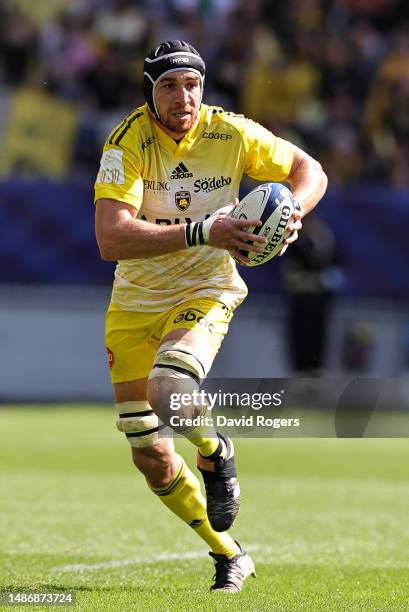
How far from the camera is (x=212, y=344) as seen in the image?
641 cm

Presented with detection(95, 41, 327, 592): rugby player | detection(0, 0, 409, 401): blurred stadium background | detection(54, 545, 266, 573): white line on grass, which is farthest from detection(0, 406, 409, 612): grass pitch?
detection(0, 0, 409, 401): blurred stadium background

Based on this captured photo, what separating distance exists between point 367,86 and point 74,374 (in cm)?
630

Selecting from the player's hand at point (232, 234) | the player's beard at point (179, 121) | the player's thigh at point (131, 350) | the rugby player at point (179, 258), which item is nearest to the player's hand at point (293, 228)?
the rugby player at point (179, 258)

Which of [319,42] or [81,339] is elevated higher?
[319,42]

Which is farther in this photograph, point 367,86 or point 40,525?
point 367,86

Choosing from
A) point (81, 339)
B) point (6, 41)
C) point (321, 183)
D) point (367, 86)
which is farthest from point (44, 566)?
point (6, 41)

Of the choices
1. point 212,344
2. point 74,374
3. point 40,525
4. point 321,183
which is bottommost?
point 74,374

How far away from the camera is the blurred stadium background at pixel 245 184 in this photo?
16156 mm

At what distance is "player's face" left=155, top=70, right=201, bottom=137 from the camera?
254 inches

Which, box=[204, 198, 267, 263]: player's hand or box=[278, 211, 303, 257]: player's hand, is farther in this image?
box=[278, 211, 303, 257]: player's hand

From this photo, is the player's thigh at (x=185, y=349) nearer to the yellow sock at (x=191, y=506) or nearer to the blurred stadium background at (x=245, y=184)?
Answer: the yellow sock at (x=191, y=506)

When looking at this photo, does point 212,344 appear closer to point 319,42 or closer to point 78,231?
point 78,231

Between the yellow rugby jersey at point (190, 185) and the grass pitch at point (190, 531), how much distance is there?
150 cm

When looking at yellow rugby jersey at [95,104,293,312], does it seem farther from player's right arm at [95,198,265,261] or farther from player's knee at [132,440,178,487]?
Result: player's knee at [132,440,178,487]
